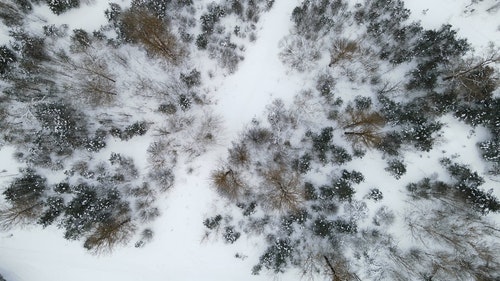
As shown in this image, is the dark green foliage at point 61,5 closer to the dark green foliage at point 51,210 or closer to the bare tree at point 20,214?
the dark green foliage at point 51,210

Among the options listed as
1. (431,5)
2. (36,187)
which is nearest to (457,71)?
(431,5)

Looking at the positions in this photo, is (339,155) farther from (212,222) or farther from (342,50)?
(212,222)

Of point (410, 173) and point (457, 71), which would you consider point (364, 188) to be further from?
point (457, 71)

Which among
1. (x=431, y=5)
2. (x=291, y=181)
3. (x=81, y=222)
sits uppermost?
(x=431, y=5)

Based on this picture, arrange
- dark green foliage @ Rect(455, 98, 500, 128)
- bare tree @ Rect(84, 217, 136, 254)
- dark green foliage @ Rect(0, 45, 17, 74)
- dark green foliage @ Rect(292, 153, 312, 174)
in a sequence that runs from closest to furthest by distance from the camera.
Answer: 1. dark green foliage @ Rect(455, 98, 500, 128)
2. dark green foliage @ Rect(0, 45, 17, 74)
3. dark green foliage @ Rect(292, 153, 312, 174)
4. bare tree @ Rect(84, 217, 136, 254)

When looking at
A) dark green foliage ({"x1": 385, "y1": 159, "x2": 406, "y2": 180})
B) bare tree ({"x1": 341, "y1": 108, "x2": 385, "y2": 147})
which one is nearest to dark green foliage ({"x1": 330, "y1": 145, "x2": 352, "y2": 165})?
bare tree ({"x1": 341, "y1": 108, "x2": 385, "y2": 147})

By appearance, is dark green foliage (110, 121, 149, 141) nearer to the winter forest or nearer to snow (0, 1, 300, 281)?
the winter forest
